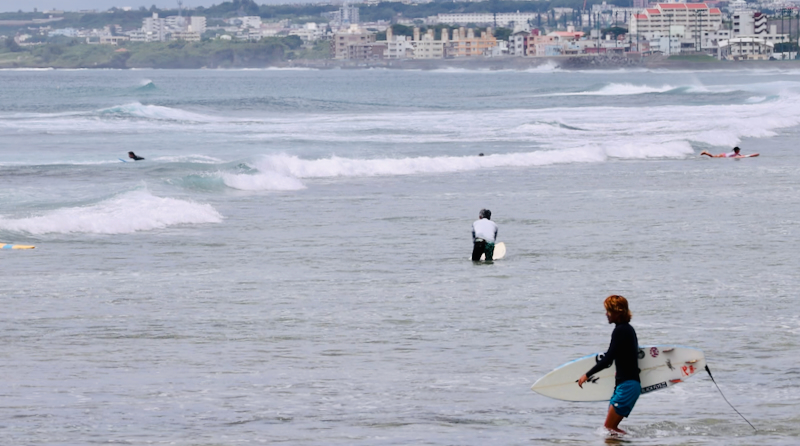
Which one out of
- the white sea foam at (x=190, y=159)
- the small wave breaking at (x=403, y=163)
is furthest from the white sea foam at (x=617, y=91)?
the white sea foam at (x=190, y=159)

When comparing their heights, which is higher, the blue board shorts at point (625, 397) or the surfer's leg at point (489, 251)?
the blue board shorts at point (625, 397)

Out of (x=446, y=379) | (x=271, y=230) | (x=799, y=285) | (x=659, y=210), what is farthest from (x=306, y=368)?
(x=659, y=210)

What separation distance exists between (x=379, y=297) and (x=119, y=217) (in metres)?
8.32

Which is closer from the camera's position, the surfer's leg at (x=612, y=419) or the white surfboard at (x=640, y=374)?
the surfer's leg at (x=612, y=419)

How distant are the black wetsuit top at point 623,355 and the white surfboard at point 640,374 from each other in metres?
0.16

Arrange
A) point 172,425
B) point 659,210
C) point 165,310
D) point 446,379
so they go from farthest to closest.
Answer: point 659,210 → point 165,310 → point 446,379 → point 172,425

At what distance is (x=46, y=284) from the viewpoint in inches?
583

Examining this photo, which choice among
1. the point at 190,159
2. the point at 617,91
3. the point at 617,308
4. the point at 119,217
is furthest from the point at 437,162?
the point at 617,91

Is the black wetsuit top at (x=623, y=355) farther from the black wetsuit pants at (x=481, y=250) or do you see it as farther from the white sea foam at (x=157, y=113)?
the white sea foam at (x=157, y=113)

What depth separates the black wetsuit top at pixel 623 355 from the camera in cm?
812

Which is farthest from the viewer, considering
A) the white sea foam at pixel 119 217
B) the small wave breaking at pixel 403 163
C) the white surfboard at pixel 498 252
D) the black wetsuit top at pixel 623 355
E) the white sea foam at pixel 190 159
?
the white sea foam at pixel 190 159

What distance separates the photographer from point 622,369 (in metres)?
8.23

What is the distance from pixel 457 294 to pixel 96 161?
25333 mm

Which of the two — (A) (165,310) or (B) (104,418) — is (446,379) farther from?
(A) (165,310)
